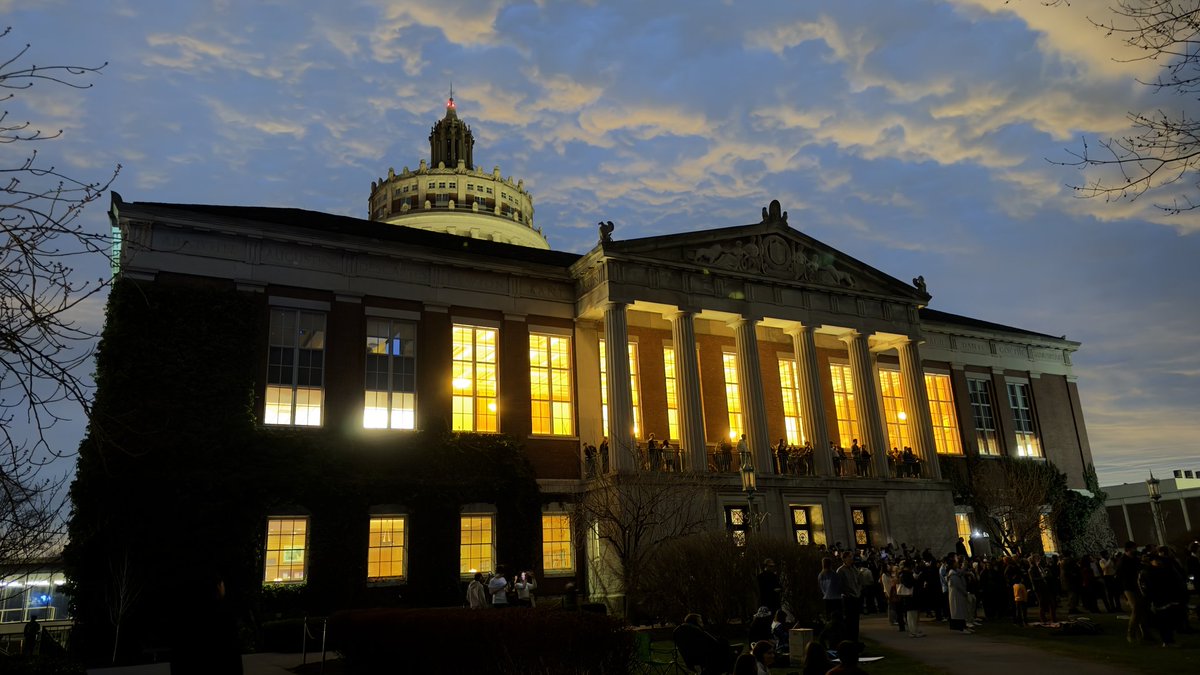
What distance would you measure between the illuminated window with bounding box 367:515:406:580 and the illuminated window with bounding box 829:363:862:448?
70.7 ft

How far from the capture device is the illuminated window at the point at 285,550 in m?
26.6

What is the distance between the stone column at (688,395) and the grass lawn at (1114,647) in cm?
1255

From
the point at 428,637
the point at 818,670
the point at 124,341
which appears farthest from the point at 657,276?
the point at 818,670

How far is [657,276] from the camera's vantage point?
3422cm

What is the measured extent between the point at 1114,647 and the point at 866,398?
20756 millimetres

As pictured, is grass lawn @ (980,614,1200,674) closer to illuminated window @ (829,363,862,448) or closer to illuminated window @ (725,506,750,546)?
illuminated window @ (725,506,750,546)

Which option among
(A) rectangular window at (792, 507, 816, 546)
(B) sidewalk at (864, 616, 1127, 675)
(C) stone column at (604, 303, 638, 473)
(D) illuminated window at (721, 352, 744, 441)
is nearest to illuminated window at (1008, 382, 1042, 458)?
(A) rectangular window at (792, 507, 816, 546)

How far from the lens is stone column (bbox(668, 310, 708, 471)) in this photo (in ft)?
107

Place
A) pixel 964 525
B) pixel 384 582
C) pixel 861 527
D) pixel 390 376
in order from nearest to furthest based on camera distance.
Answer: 1. pixel 384 582
2. pixel 390 376
3. pixel 861 527
4. pixel 964 525

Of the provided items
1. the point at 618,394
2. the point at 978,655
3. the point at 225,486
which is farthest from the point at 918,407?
the point at 225,486

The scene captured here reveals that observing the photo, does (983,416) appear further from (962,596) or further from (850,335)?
(962,596)

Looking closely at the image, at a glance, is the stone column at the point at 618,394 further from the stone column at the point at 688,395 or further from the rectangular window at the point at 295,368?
the rectangular window at the point at 295,368

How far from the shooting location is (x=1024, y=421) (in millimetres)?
46250

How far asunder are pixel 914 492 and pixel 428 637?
28.3m
